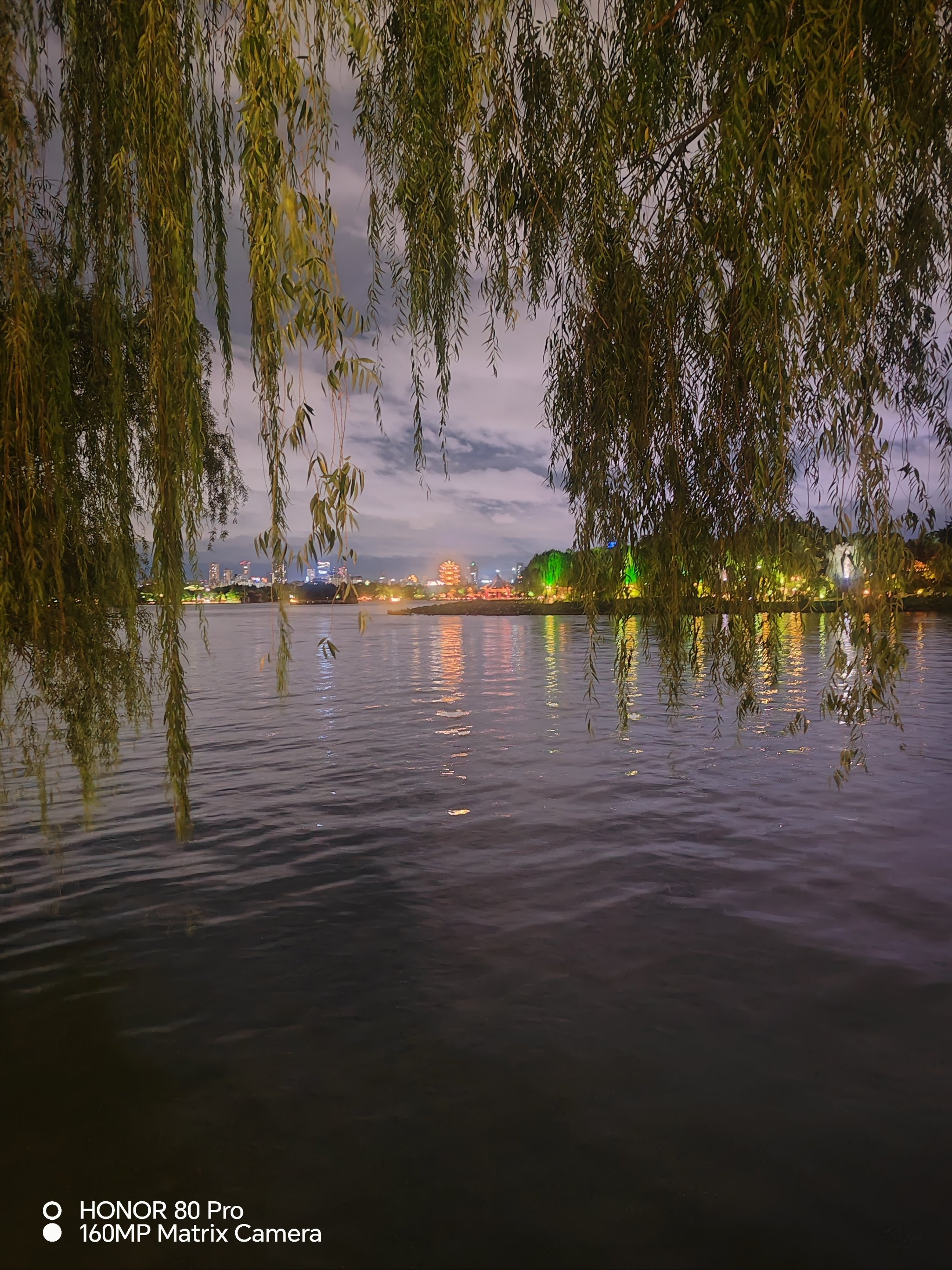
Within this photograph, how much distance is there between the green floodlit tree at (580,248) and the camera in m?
2.85

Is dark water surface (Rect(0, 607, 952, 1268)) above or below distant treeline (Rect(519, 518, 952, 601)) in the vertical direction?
below

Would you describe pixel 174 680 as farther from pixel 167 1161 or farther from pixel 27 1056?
pixel 27 1056

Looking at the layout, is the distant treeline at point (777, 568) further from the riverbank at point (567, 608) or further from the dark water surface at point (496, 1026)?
the dark water surface at point (496, 1026)

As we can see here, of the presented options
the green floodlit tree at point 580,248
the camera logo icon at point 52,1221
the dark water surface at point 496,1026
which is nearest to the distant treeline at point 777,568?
the green floodlit tree at point 580,248

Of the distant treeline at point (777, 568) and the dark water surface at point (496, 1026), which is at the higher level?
the distant treeline at point (777, 568)

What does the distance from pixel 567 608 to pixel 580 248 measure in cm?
10530

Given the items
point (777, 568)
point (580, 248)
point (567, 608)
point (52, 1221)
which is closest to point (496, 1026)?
point (52, 1221)

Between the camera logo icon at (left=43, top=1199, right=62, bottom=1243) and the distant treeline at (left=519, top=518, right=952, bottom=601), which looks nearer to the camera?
the camera logo icon at (left=43, top=1199, right=62, bottom=1243)

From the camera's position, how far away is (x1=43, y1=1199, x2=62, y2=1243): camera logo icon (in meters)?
2.89

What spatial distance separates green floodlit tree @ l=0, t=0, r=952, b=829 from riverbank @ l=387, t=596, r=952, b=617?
115mm

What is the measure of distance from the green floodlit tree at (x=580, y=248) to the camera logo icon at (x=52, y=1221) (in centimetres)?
169

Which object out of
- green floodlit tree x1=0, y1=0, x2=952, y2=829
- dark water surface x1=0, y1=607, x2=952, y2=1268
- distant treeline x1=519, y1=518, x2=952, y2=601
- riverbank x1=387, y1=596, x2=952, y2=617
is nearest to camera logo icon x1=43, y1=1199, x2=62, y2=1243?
dark water surface x1=0, y1=607, x2=952, y2=1268

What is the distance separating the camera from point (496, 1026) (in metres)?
4.20

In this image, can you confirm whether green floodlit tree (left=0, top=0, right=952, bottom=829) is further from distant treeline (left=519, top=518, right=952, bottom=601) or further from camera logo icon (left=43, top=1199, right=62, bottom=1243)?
camera logo icon (left=43, top=1199, right=62, bottom=1243)
